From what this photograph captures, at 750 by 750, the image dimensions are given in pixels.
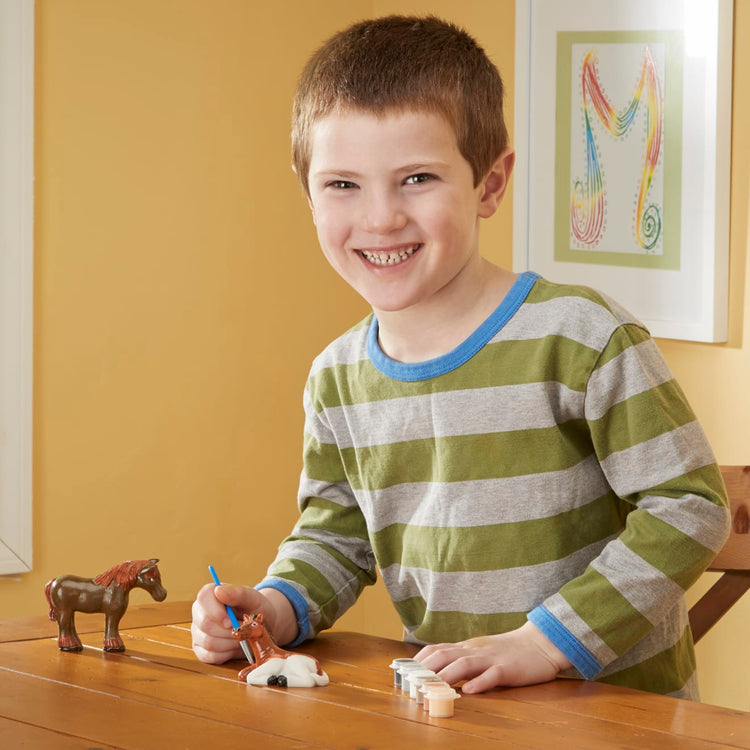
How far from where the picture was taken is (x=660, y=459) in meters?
1.11

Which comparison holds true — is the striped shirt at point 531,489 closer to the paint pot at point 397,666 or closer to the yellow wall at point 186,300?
the paint pot at point 397,666

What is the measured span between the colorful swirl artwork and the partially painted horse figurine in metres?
1.32

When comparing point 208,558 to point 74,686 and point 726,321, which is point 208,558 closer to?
point 726,321

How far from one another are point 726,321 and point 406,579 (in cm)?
104

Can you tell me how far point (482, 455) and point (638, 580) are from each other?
199 millimetres

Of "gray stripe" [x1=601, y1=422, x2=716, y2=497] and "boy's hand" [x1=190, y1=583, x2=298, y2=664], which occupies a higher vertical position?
"gray stripe" [x1=601, y1=422, x2=716, y2=497]

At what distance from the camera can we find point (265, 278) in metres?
2.66

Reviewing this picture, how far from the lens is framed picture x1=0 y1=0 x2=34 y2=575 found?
2248 millimetres

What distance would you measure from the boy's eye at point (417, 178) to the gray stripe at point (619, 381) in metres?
0.24

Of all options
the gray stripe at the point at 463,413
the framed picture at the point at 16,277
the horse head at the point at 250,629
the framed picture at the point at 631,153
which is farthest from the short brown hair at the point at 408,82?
the framed picture at the point at 16,277

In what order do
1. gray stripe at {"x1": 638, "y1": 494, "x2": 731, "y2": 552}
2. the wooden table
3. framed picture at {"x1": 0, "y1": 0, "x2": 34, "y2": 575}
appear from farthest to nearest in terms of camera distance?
framed picture at {"x1": 0, "y1": 0, "x2": 34, "y2": 575}, gray stripe at {"x1": 638, "y1": 494, "x2": 731, "y2": 552}, the wooden table

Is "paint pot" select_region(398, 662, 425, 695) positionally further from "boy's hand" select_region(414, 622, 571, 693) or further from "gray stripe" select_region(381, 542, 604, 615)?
"gray stripe" select_region(381, 542, 604, 615)

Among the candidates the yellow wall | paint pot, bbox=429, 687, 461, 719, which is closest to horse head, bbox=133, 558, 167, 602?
paint pot, bbox=429, 687, 461, 719

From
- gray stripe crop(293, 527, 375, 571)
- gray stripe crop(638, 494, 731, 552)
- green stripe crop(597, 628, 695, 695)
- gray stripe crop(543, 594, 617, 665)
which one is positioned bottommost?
green stripe crop(597, 628, 695, 695)
